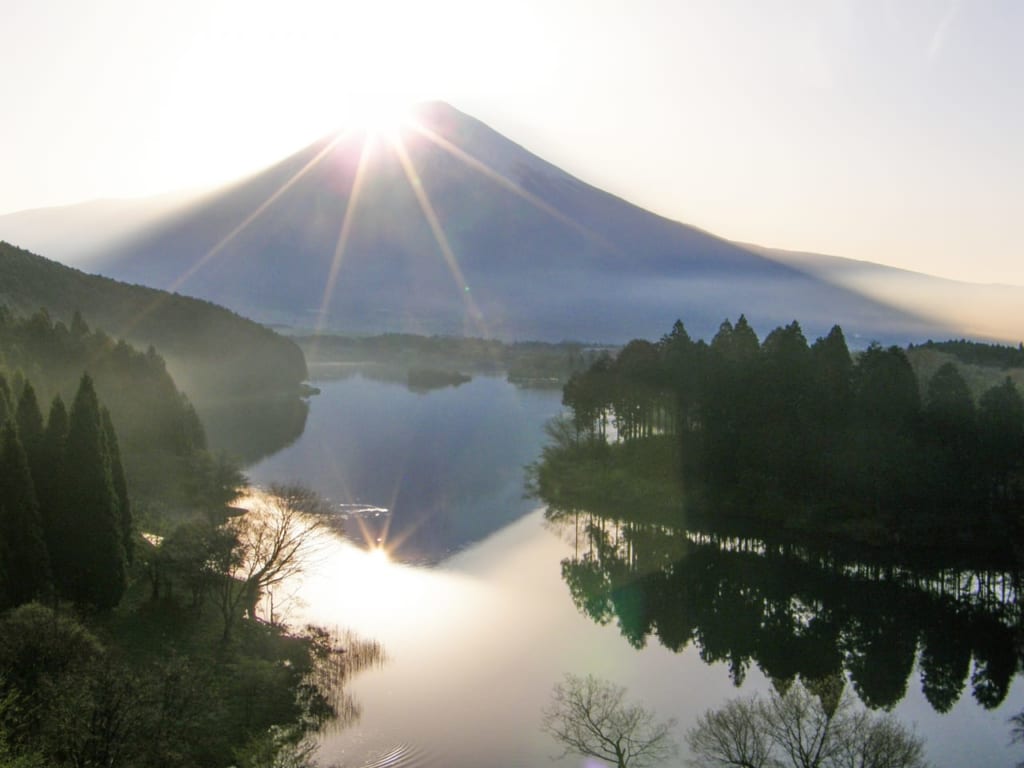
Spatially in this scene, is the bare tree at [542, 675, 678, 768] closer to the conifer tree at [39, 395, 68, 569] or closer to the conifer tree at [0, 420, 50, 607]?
the conifer tree at [0, 420, 50, 607]

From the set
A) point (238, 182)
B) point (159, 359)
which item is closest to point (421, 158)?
point (238, 182)

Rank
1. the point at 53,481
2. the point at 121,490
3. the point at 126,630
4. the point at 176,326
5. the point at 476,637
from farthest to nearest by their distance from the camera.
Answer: the point at 176,326 → the point at 121,490 → the point at 476,637 → the point at 53,481 → the point at 126,630

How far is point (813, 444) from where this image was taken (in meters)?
23.0

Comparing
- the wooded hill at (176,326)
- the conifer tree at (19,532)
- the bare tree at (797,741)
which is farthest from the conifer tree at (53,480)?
the wooded hill at (176,326)

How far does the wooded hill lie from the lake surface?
101 ft

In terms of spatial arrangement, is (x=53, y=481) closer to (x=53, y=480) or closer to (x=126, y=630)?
(x=53, y=480)

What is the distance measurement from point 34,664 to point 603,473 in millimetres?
19530

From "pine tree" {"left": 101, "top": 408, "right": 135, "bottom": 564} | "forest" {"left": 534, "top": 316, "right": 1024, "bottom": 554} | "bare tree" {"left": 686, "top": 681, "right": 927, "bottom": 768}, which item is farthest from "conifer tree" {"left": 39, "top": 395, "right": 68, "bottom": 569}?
"forest" {"left": 534, "top": 316, "right": 1024, "bottom": 554}

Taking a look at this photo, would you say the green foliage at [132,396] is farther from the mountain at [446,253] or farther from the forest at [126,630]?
the mountain at [446,253]

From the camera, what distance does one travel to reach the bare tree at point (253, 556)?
46.6 ft

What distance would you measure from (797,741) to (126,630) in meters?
9.35

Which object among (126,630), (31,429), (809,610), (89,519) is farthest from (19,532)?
(809,610)

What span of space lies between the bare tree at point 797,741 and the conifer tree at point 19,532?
9366 millimetres

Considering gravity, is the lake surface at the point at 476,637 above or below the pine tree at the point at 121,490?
below
